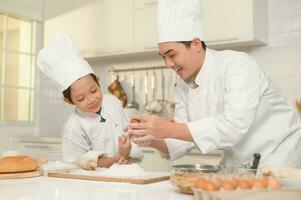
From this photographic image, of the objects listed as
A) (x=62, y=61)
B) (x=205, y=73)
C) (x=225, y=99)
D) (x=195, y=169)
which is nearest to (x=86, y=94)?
(x=62, y=61)

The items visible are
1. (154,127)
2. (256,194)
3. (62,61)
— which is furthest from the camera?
(62,61)

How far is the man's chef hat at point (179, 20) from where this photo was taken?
168 cm

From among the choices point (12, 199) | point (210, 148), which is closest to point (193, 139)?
point (210, 148)

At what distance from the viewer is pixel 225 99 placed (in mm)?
1506

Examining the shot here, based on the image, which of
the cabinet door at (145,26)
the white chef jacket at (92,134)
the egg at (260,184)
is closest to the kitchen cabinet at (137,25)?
the cabinet door at (145,26)

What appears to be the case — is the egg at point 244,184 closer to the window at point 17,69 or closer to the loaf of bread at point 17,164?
the loaf of bread at point 17,164

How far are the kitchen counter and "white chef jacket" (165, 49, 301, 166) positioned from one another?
278 millimetres

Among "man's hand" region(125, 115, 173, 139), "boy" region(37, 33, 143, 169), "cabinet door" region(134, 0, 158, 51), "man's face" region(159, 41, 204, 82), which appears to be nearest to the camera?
Answer: "man's hand" region(125, 115, 173, 139)

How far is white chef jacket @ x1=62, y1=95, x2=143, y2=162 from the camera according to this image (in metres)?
2.09

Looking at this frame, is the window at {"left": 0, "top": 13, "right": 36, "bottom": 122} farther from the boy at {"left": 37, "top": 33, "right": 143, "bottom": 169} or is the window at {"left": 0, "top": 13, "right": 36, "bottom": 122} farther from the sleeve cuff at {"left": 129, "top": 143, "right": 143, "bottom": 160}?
the sleeve cuff at {"left": 129, "top": 143, "right": 143, "bottom": 160}

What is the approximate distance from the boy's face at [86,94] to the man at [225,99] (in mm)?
456

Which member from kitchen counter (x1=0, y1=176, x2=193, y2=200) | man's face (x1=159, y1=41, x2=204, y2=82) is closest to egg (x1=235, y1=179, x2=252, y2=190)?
kitchen counter (x1=0, y1=176, x2=193, y2=200)

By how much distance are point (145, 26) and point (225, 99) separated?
198cm

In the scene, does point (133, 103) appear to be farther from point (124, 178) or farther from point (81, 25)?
point (124, 178)
